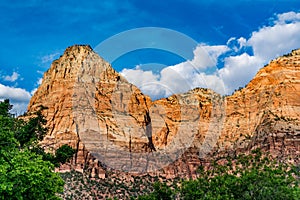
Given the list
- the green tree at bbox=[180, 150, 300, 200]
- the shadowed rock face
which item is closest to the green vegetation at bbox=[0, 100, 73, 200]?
the green tree at bbox=[180, 150, 300, 200]

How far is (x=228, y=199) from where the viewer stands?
40.8m

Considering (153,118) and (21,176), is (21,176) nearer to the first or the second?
(21,176)

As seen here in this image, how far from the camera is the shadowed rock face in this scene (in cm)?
9969

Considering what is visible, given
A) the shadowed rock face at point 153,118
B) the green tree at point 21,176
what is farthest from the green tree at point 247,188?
the shadowed rock face at point 153,118

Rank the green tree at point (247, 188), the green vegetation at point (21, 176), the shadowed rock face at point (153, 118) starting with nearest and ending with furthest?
the green vegetation at point (21, 176) → the green tree at point (247, 188) → the shadowed rock face at point (153, 118)

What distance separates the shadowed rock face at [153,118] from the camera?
327 feet

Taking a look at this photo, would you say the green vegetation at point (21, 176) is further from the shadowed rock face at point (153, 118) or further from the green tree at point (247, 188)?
the shadowed rock face at point (153, 118)

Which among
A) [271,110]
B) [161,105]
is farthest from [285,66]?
[161,105]

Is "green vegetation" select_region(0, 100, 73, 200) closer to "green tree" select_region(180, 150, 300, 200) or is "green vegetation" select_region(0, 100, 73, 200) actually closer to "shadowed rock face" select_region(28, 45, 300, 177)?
"green tree" select_region(180, 150, 300, 200)

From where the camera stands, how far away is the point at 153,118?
417 ft

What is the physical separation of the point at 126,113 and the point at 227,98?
114 ft

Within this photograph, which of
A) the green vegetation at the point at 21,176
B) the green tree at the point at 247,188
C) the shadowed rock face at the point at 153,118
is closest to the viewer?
the green vegetation at the point at 21,176

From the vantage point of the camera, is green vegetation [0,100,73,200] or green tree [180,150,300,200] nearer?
green vegetation [0,100,73,200]

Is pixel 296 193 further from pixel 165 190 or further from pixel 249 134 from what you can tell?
pixel 249 134
